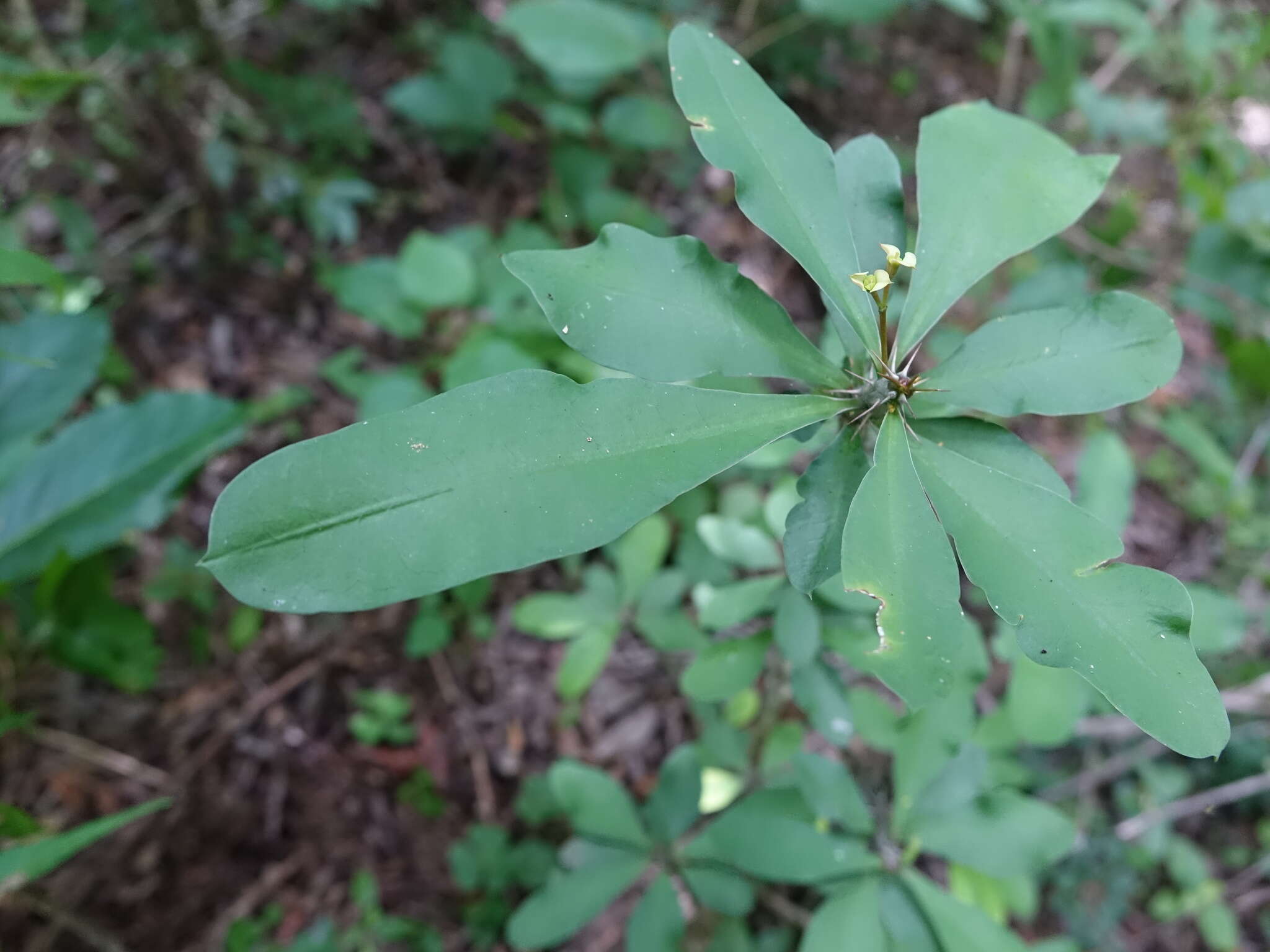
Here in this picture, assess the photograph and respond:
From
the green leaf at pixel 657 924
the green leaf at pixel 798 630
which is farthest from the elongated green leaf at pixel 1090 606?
the green leaf at pixel 657 924

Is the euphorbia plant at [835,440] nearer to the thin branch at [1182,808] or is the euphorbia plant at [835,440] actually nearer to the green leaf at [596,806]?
A: the green leaf at [596,806]

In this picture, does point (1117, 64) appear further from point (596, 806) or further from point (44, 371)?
point (44, 371)

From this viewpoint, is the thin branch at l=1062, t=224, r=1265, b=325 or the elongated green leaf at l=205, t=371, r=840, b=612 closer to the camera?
the elongated green leaf at l=205, t=371, r=840, b=612

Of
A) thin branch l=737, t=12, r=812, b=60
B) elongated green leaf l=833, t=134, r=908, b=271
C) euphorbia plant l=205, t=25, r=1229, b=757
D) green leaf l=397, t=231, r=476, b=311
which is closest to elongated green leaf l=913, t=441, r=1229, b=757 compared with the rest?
euphorbia plant l=205, t=25, r=1229, b=757

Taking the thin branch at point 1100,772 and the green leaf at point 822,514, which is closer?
the green leaf at point 822,514

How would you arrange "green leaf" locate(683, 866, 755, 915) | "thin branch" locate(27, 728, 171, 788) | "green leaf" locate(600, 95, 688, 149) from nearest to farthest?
"green leaf" locate(683, 866, 755, 915), "thin branch" locate(27, 728, 171, 788), "green leaf" locate(600, 95, 688, 149)

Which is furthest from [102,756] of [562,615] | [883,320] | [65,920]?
[883,320]

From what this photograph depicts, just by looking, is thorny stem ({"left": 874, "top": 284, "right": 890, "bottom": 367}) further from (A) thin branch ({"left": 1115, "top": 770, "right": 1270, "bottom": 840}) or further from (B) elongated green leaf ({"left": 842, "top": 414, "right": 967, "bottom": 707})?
(A) thin branch ({"left": 1115, "top": 770, "right": 1270, "bottom": 840})
